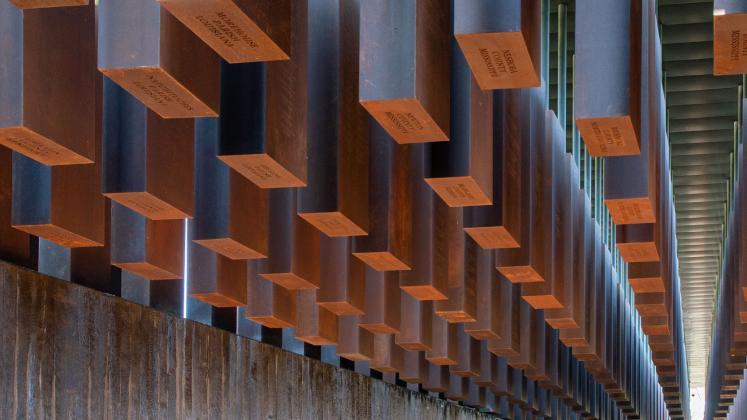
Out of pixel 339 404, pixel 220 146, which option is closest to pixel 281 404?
pixel 339 404

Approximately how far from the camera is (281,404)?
9.20 m

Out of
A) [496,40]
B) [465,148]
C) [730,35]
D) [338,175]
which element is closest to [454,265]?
[338,175]

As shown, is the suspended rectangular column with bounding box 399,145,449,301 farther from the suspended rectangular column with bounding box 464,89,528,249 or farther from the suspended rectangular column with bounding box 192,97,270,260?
the suspended rectangular column with bounding box 192,97,270,260

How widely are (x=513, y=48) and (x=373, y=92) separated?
39 centimetres

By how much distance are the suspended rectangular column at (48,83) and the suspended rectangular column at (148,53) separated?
0.34 m

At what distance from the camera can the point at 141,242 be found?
5.30m

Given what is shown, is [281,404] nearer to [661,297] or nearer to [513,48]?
[661,297]

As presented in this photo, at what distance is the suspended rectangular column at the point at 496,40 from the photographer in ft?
10.9

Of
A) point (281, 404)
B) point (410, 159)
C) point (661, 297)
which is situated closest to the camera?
point (410, 159)

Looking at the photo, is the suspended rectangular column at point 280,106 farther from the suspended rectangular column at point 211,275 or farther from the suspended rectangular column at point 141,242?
the suspended rectangular column at point 211,275

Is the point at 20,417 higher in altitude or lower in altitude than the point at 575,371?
higher

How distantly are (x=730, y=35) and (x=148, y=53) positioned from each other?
1.45 m

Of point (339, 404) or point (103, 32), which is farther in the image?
point (339, 404)

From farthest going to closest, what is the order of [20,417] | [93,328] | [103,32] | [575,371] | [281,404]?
[575,371] < [281,404] < [93,328] < [20,417] < [103,32]
